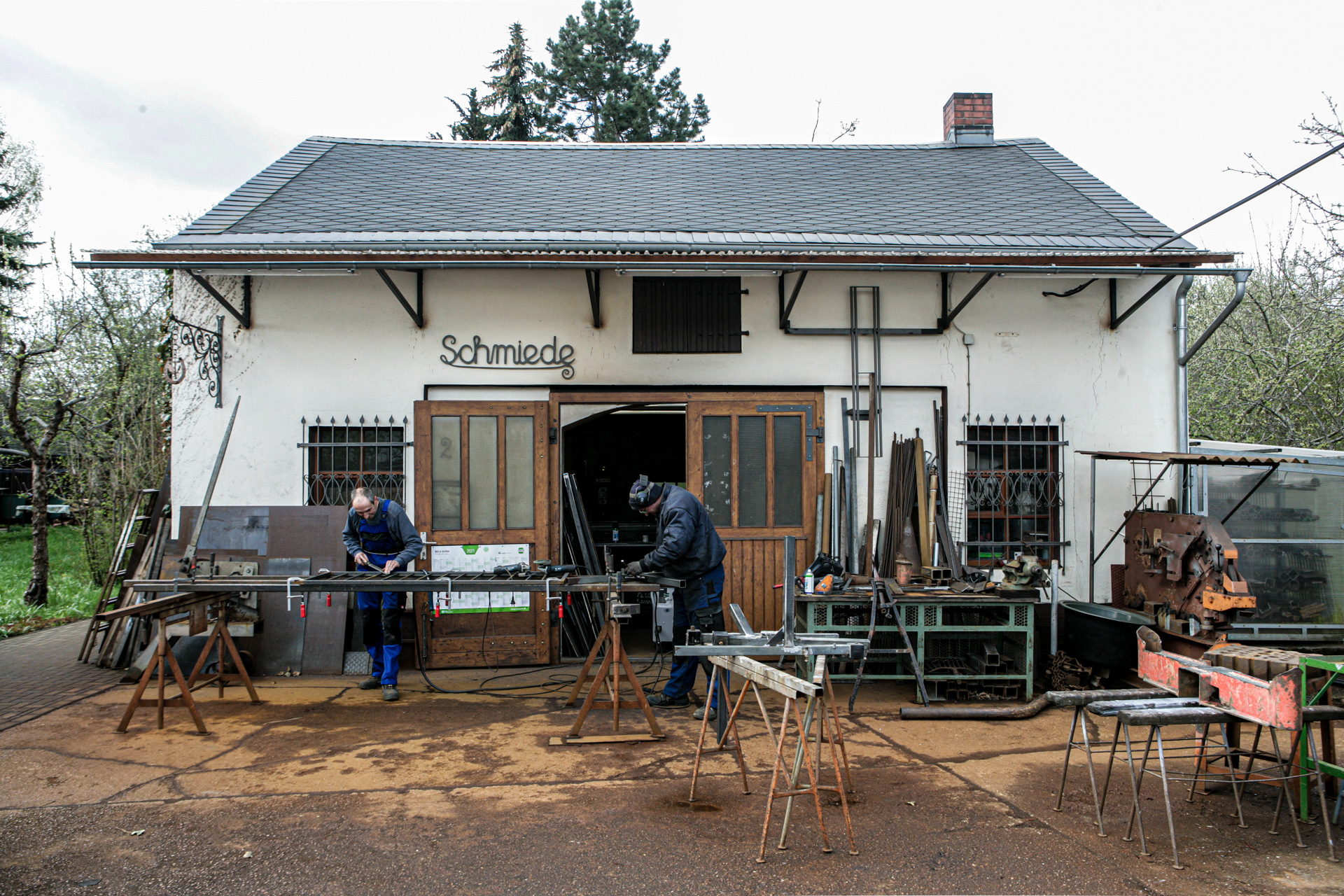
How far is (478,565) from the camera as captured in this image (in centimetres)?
788

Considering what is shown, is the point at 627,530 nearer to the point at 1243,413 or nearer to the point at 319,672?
the point at 319,672

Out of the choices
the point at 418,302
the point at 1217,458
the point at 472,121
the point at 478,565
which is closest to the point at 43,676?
the point at 478,565

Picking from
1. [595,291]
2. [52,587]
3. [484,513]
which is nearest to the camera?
[595,291]

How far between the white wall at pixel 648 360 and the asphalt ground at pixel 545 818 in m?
2.79

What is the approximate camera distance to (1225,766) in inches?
206

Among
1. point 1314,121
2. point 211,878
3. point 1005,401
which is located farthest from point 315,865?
point 1314,121

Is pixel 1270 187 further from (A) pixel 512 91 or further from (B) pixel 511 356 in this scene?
(A) pixel 512 91

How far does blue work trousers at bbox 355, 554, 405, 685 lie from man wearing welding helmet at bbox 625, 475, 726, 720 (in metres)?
2.20

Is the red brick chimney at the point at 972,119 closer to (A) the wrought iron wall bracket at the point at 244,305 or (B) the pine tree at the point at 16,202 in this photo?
(A) the wrought iron wall bracket at the point at 244,305

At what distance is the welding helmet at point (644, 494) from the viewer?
6355 millimetres

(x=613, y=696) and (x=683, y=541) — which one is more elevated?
(x=683, y=541)

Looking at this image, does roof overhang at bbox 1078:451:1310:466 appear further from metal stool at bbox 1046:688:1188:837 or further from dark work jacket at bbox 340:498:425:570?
dark work jacket at bbox 340:498:425:570

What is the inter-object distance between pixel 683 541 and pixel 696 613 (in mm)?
644

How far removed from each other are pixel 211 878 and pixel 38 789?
6.51 feet
